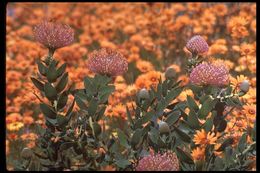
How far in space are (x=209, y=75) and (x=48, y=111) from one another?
711mm

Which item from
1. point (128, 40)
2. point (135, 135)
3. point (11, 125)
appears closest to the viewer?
point (135, 135)

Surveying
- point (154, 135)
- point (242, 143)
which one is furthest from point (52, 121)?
point (242, 143)

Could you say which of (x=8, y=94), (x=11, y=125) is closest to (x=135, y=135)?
(x=11, y=125)

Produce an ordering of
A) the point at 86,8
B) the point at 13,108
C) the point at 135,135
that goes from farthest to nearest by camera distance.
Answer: the point at 86,8 < the point at 13,108 < the point at 135,135

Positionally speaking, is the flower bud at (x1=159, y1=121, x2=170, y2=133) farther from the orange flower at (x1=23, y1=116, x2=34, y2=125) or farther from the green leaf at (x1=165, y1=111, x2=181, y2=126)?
the orange flower at (x1=23, y1=116, x2=34, y2=125)

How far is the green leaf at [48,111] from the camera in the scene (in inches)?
90.0

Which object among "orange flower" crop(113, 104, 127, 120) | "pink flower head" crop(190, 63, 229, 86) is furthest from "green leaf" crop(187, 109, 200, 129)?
"orange flower" crop(113, 104, 127, 120)

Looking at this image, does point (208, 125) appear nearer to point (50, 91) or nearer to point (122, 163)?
point (122, 163)

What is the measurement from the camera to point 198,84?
232 cm

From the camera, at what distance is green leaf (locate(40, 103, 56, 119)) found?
229 centimetres

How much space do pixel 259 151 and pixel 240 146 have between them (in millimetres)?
112

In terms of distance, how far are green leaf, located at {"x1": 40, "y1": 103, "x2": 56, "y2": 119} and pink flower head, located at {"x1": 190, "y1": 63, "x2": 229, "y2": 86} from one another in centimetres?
62

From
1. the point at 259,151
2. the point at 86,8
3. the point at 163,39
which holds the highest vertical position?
the point at 86,8

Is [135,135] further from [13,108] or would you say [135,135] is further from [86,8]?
[86,8]
